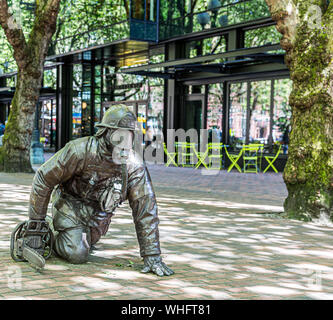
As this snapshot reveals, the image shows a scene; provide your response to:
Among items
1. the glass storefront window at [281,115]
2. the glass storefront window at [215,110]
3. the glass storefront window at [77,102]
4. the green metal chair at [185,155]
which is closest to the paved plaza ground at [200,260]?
the glass storefront window at [281,115]

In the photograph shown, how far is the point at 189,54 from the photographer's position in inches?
794

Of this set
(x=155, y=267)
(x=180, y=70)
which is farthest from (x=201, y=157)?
(x=155, y=267)

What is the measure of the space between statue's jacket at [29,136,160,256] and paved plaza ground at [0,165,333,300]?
1.38ft

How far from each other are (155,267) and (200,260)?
2.67 ft

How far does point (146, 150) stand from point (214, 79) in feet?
14.3

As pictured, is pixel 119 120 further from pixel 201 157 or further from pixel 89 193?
pixel 201 157

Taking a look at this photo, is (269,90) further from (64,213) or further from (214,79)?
(64,213)

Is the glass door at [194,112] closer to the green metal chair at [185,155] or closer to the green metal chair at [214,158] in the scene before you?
the green metal chair at [185,155]

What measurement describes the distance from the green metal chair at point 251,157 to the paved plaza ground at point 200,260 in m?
7.50

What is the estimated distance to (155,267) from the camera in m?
4.41

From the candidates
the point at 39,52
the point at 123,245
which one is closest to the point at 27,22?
the point at 39,52

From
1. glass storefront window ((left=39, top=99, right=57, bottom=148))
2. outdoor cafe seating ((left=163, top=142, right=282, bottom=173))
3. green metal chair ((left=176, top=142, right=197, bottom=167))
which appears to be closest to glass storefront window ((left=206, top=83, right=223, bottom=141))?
outdoor cafe seating ((left=163, top=142, right=282, bottom=173))

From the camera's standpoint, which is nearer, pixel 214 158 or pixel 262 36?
pixel 262 36

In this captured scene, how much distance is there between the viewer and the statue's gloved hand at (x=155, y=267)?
4.40m
